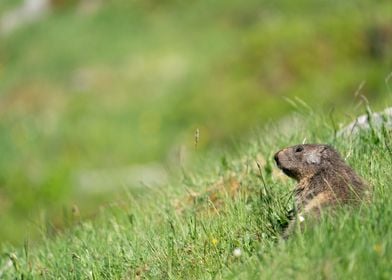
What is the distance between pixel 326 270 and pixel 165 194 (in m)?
3.51

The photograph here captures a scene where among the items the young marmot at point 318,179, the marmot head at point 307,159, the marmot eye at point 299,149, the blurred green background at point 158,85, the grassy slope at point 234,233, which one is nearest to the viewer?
the grassy slope at point 234,233

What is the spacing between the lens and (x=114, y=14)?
27.2 m

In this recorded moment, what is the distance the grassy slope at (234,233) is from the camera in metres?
3.94

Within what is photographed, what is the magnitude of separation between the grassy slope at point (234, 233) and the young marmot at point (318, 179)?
0.45 ft

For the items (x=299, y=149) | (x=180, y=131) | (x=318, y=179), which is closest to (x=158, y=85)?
(x=180, y=131)

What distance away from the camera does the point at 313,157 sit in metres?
4.96

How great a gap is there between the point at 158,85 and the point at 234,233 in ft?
55.1

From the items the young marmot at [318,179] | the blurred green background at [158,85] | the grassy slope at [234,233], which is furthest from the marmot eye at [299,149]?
the blurred green background at [158,85]

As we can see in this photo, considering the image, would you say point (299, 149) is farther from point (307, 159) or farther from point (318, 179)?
point (318, 179)

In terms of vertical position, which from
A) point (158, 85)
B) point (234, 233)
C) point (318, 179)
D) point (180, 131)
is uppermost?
point (318, 179)

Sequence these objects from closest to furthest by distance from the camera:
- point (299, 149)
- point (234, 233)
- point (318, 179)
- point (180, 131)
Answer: point (318, 179) < point (234, 233) < point (299, 149) < point (180, 131)

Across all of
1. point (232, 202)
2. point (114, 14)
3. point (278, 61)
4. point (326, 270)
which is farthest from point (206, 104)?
point (326, 270)

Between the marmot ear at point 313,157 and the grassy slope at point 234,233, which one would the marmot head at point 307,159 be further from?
the grassy slope at point 234,233

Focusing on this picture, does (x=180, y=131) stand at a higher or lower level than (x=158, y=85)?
lower
